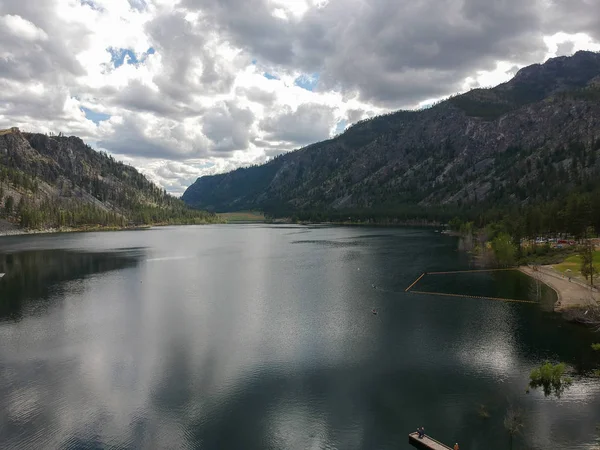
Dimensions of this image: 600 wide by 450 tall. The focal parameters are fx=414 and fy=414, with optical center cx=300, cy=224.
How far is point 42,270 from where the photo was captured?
4793 inches

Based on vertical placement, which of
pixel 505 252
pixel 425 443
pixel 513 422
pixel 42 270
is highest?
pixel 505 252

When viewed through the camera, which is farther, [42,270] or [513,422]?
[42,270]

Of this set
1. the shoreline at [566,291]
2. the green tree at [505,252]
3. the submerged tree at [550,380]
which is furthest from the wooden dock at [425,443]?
the green tree at [505,252]

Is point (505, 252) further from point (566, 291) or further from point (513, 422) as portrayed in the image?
point (513, 422)

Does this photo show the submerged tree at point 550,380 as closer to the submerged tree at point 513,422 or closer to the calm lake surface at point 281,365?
the calm lake surface at point 281,365

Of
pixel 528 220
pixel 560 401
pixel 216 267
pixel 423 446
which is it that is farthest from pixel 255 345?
pixel 528 220

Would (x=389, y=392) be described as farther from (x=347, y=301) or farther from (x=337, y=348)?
(x=347, y=301)

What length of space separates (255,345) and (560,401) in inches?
1453

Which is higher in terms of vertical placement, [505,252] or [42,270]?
[505,252]

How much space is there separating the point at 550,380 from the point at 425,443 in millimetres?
19328

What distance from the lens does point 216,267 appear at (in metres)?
131

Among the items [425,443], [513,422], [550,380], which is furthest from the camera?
[550,380]

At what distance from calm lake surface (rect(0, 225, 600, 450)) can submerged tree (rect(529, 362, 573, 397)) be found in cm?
109

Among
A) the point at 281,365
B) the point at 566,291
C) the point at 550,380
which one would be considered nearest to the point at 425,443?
the point at 550,380
